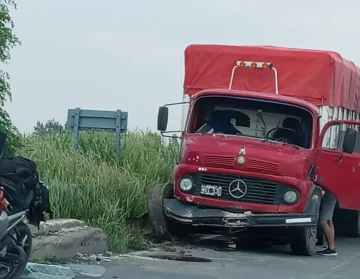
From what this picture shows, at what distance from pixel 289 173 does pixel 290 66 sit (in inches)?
108

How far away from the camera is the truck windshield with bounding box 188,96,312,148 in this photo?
14.9 m

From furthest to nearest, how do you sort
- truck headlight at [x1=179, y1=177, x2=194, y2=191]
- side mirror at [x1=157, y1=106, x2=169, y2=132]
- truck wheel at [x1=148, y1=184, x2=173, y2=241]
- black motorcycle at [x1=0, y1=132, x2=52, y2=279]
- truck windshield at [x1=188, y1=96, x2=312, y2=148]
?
side mirror at [x1=157, y1=106, x2=169, y2=132] < truck windshield at [x1=188, y1=96, x2=312, y2=148] < truck wheel at [x1=148, y1=184, x2=173, y2=241] < truck headlight at [x1=179, y1=177, x2=194, y2=191] < black motorcycle at [x1=0, y1=132, x2=52, y2=279]

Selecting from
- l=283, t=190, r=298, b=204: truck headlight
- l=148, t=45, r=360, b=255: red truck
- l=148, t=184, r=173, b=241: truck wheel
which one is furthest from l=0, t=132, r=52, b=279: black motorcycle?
l=283, t=190, r=298, b=204: truck headlight

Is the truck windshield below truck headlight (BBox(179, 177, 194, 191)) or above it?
above

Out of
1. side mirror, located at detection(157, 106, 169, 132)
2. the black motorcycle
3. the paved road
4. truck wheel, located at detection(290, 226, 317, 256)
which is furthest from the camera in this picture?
side mirror, located at detection(157, 106, 169, 132)

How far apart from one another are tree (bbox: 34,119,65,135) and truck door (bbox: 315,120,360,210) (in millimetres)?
6577

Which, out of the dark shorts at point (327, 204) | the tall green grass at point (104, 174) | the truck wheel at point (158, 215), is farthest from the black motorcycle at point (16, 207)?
the dark shorts at point (327, 204)

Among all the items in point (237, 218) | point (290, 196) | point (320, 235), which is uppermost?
point (290, 196)

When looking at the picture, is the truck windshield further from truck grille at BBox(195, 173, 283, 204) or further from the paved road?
the paved road

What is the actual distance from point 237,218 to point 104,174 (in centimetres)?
284

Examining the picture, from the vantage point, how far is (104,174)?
15547 mm

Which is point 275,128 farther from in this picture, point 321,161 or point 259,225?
point 259,225

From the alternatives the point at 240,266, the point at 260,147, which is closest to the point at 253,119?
the point at 260,147

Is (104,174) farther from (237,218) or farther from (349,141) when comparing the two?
(349,141)
